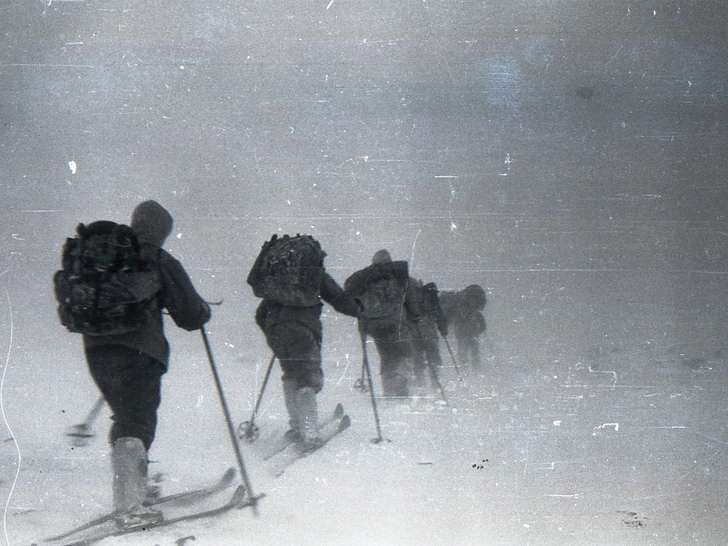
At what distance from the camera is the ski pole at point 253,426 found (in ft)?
4.71

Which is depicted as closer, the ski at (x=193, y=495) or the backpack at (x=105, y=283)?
the backpack at (x=105, y=283)

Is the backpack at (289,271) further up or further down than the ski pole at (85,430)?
further up

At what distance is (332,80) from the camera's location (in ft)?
4.66

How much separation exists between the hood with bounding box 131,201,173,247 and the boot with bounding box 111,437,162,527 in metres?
0.46

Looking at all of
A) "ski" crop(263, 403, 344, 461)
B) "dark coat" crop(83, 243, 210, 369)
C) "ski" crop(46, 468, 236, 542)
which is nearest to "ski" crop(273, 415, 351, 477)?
"ski" crop(263, 403, 344, 461)

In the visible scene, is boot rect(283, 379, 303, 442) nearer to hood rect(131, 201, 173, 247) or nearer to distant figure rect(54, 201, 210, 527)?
distant figure rect(54, 201, 210, 527)

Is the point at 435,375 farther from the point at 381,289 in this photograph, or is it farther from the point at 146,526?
the point at 146,526

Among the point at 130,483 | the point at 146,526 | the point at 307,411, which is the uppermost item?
the point at 307,411

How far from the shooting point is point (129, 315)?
4.48 ft

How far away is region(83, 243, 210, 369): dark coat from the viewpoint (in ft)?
4.56

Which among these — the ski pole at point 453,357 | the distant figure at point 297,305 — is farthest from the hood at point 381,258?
the ski pole at point 453,357

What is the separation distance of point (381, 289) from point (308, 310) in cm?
17

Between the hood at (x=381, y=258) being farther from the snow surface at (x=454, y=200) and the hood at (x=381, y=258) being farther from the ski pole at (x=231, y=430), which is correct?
the ski pole at (x=231, y=430)

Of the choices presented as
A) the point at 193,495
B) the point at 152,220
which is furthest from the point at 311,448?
the point at 152,220
